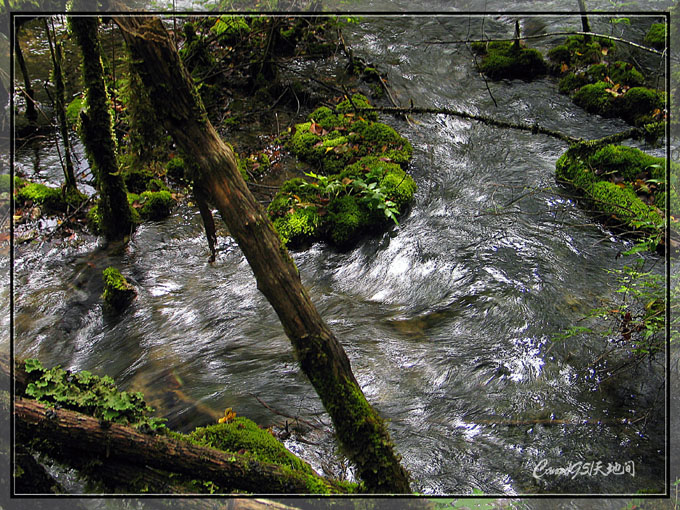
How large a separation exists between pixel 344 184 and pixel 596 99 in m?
4.74

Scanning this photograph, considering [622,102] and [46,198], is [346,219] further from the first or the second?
[622,102]

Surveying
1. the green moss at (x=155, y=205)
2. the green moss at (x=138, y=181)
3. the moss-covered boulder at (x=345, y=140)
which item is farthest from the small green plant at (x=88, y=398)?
the moss-covered boulder at (x=345, y=140)

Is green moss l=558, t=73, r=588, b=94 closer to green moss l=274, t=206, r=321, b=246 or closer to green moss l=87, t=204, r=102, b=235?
green moss l=274, t=206, r=321, b=246

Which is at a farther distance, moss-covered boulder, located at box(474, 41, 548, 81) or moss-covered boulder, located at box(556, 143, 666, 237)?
moss-covered boulder, located at box(474, 41, 548, 81)

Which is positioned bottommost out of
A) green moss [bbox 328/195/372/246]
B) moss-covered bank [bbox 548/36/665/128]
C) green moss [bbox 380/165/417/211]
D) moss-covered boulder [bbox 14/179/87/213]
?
green moss [bbox 328/195/372/246]

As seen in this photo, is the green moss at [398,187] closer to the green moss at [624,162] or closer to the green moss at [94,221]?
the green moss at [624,162]

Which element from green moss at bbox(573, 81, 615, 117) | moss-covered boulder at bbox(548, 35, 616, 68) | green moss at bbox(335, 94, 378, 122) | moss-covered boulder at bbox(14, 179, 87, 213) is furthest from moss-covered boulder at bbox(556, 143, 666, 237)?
moss-covered boulder at bbox(14, 179, 87, 213)

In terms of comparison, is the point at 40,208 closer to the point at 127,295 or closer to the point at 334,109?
the point at 127,295

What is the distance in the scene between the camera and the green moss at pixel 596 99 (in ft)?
27.1

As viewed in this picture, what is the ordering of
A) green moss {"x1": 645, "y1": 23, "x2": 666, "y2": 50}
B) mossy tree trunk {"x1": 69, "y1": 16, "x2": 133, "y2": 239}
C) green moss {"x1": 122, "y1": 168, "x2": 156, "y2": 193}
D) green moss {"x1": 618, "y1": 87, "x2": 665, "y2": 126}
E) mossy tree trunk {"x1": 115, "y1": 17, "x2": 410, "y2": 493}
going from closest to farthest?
mossy tree trunk {"x1": 115, "y1": 17, "x2": 410, "y2": 493} < mossy tree trunk {"x1": 69, "y1": 16, "x2": 133, "y2": 239} < green moss {"x1": 122, "y1": 168, "x2": 156, "y2": 193} < green moss {"x1": 618, "y1": 87, "x2": 665, "y2": 126} < green moss {"x1": 645, "y1": 23, "x2": 666, "y2": 50}

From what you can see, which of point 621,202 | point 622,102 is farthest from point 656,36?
point 621,202

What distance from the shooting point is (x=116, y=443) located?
257cm

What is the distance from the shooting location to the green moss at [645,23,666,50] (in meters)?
9.42

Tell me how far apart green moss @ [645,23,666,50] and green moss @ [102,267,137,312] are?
10.3 m
